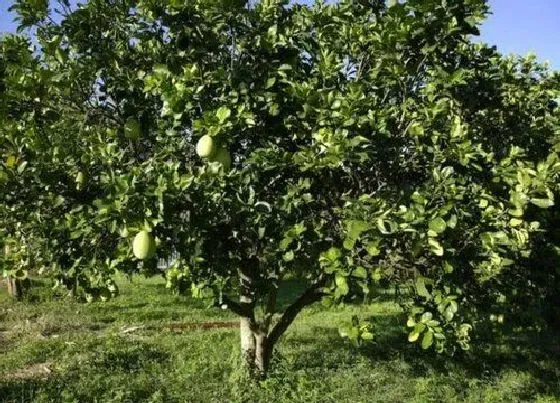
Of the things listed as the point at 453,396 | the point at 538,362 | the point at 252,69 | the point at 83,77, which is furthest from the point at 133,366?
the point at 538,362

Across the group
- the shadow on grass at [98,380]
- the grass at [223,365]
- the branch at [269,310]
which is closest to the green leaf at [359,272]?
the branch at [269,310]

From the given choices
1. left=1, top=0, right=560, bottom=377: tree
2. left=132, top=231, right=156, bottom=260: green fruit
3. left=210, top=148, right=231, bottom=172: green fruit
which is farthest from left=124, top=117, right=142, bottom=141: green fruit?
left=132, top=231, right=156, bottom=260: green fruit

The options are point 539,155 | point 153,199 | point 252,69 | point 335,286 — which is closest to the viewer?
point 153,199

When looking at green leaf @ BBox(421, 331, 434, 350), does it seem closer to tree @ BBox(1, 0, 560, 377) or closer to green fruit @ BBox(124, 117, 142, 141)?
tree @ BBox(1, 0, 560, 377)

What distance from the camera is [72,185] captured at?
392 cm

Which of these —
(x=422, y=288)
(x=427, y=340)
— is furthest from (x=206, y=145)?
(x=427, y=340)

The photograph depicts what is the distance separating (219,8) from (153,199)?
3.65ft

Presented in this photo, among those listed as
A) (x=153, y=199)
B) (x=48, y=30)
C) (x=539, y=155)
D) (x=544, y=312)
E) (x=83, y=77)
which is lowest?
(x=544, y=312)

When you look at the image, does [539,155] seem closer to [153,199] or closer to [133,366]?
[153,199]

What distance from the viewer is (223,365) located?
7.16 m

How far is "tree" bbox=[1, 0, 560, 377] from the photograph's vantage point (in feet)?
10.7

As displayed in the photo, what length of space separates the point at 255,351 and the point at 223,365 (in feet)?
3.60

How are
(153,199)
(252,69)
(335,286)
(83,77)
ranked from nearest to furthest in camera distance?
(153,199) → (335,286) → (252,69) → (83,77)

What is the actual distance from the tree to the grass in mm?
2133
